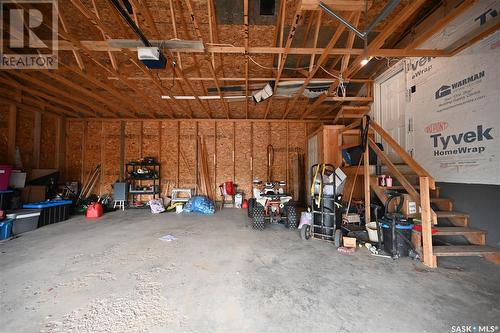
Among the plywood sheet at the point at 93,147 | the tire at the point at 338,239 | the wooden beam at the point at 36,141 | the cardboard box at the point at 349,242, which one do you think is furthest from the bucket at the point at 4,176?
the cardboard box at the point at 349,242

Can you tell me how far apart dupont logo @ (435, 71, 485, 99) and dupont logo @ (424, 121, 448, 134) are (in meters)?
0.50

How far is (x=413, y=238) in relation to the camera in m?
2.86

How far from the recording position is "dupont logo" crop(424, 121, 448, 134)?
343 cm

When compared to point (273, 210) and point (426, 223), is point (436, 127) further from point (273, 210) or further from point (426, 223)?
point (273, 210)

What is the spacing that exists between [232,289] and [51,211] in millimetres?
5817

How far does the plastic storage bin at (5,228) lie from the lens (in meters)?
3.78

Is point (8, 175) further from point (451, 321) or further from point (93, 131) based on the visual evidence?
point (451, 321)

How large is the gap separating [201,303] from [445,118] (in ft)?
16.0

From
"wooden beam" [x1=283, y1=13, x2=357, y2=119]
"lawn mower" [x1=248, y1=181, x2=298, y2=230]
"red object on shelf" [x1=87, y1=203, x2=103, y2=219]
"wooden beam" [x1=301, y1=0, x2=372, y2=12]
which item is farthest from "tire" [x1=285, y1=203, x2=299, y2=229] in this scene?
"red object on shelf" [x1=87, y1=203, x2=103, y2=219]

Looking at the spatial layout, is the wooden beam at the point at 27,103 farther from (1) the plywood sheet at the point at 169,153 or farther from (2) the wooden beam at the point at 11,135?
(1) the plywood sheet at the point at 169,153

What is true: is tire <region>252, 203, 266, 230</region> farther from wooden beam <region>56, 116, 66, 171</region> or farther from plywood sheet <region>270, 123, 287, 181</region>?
wooden beam <region>56, 116, 66, 171</region>

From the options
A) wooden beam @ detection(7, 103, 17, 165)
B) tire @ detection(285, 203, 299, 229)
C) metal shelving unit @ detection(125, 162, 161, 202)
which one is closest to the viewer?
tire @ detection(285, 203, 299, 229)

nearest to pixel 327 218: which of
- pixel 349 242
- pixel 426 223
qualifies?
pixel 349 242

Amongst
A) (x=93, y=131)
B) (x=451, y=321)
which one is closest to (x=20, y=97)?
(x=93, y=131)
